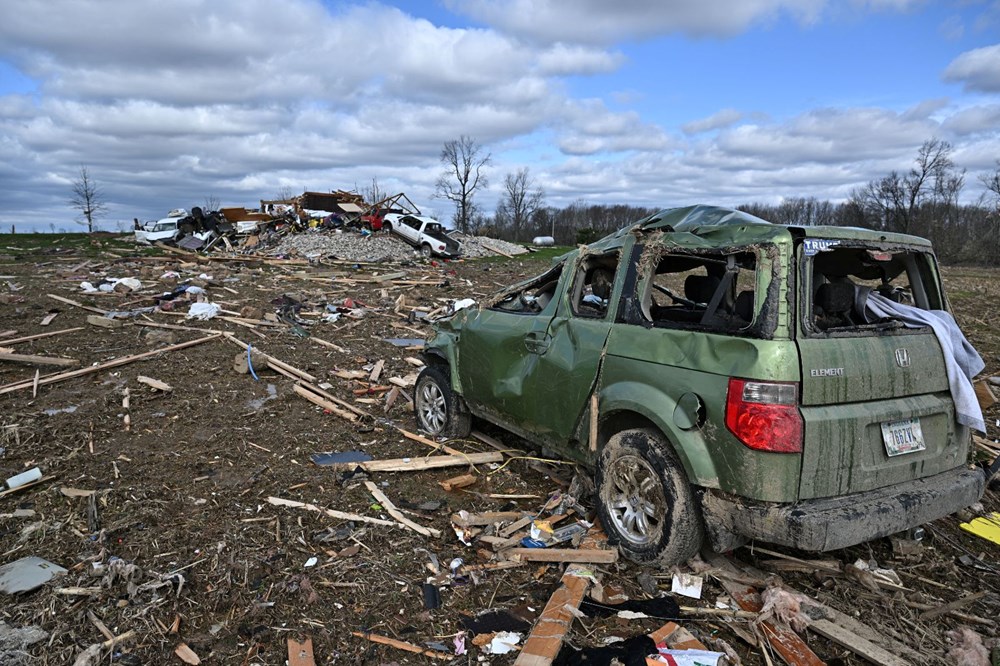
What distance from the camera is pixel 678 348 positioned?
3676 mm

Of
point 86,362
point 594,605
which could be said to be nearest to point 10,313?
point 86,362

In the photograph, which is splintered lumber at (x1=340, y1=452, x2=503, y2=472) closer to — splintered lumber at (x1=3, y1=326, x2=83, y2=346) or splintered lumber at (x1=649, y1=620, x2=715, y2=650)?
splintered lumber at (x1=649, y1=620, x2=715, y2=650)

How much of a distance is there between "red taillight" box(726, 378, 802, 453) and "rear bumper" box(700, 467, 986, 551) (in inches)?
13.4

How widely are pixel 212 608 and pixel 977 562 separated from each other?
15.8 feet

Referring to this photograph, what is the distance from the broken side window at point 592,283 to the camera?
462cm

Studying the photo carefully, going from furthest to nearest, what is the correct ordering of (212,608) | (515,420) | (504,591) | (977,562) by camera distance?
(515,420)
(977,562)
(504,591)
(212,608)

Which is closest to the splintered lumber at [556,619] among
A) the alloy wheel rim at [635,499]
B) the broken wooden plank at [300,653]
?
the alloy wheel rim at [635,499]

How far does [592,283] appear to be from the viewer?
15.8 feet

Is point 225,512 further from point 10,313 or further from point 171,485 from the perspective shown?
point 10,313

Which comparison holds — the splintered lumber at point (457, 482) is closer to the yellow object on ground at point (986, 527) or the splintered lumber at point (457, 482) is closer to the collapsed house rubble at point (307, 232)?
the yellow object on ground at point (986, 527)

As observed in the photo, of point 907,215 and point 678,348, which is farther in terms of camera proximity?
point 907,215

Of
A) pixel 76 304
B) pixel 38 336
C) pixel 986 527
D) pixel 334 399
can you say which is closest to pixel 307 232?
pixel 76 304

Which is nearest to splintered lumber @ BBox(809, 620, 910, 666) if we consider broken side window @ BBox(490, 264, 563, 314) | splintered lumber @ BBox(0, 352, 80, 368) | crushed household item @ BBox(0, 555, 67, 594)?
broken side window @ BBox(490, 264, 563, 314)

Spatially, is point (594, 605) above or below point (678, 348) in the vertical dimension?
below
